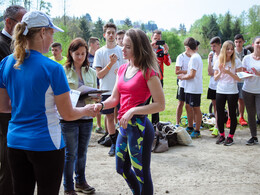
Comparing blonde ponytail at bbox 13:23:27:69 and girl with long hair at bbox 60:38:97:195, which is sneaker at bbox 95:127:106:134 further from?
blonde ponytail at bbox 13:23:27:69

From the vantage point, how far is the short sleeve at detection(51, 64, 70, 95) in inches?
77.9

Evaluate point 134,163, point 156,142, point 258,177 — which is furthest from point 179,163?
point 134,163

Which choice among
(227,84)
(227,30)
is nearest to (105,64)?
(227,84)

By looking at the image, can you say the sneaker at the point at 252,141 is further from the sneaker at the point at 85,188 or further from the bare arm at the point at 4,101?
the bare arm at the point at 4,101

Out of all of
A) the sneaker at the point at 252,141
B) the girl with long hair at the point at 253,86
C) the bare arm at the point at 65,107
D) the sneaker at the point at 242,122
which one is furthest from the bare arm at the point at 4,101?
the sneaker at the point at 242,122

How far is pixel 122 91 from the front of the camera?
2.84 metres

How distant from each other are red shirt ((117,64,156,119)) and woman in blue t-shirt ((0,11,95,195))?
787mm

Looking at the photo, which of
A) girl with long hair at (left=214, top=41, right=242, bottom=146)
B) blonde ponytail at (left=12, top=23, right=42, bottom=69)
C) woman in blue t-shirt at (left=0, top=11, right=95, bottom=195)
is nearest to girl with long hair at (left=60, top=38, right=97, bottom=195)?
woman in blue t-shirt at (left=0, top=11, right=95, bottom=195)

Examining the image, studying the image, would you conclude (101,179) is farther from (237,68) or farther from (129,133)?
(237,68)

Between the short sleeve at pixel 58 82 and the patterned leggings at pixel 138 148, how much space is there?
0.92 metres

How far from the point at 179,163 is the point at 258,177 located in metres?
1.29

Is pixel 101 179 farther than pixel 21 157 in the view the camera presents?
Yes

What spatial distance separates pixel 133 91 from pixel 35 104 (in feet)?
3.44

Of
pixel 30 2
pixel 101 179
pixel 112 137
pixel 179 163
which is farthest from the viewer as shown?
pixel 30 2
